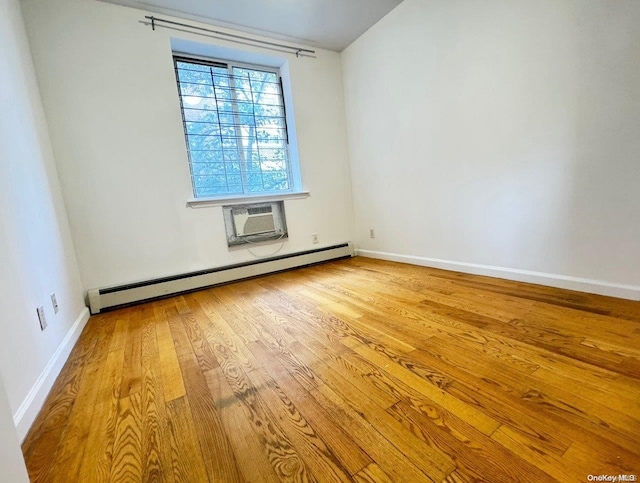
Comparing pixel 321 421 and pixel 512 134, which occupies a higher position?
pixel 512 134

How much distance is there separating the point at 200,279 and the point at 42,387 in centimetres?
151

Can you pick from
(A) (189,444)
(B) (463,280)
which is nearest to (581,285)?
(B) (463,280)

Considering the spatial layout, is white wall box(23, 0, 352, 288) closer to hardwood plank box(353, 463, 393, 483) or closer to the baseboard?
the baseboard

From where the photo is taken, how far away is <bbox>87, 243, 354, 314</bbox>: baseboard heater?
7.27 feet

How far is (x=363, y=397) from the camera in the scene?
3.15 ft

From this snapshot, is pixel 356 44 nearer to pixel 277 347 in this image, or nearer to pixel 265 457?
pixel 277 347

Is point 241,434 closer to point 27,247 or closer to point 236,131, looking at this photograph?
point 27,247

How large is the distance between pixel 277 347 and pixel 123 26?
2.91 m

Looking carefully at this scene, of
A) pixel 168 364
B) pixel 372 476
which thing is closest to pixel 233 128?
pixel 168 364

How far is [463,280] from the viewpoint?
216cm

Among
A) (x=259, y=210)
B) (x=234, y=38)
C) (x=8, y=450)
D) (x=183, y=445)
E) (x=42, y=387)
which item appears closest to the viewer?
(x=8, y=450)

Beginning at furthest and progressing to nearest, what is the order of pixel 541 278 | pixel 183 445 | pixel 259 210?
pixel 259 210 < pixel 541 278 < pixel 183 445

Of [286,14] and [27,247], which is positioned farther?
[286,14]

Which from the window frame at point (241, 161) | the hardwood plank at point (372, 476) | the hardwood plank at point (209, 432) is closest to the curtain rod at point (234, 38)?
the window frame at point (241, 161)
